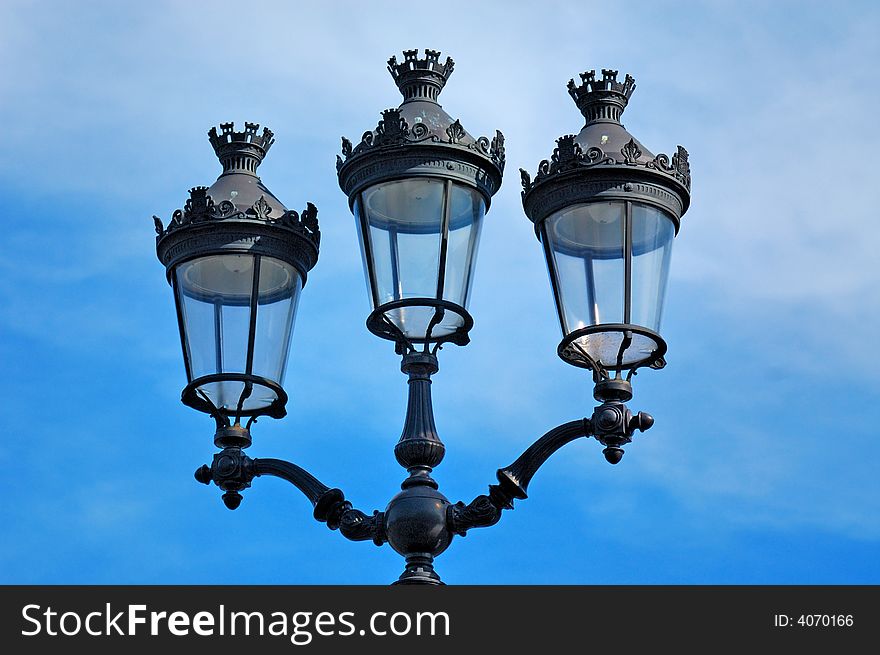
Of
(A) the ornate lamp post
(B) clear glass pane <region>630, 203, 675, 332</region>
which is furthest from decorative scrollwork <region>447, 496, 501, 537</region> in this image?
(B) clear glass pane <region>630, 203, 675, 332</region>

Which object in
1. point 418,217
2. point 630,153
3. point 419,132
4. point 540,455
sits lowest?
point 540,455

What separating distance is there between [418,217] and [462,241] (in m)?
0.27

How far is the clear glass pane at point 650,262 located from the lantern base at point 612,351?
10cm

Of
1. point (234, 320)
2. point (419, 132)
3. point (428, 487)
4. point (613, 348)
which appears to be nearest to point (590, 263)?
point (613, 348)

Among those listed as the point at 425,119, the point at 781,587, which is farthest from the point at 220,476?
the point at 781,587

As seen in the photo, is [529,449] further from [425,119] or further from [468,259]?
[425,119]

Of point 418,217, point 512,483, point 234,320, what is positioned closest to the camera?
point 512,483

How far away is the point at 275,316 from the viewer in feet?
44.8

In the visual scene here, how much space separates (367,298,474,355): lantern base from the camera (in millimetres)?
12906

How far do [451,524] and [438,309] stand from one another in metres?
1.15

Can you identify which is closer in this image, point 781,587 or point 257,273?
point 781,587

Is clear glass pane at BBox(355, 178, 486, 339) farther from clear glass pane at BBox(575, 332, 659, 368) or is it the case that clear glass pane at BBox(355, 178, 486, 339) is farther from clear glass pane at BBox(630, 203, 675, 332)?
clear glass pane at BBox(630, 203, 675, 332)

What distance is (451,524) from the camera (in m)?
12.8

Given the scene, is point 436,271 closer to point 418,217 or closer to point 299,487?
point 418,217
